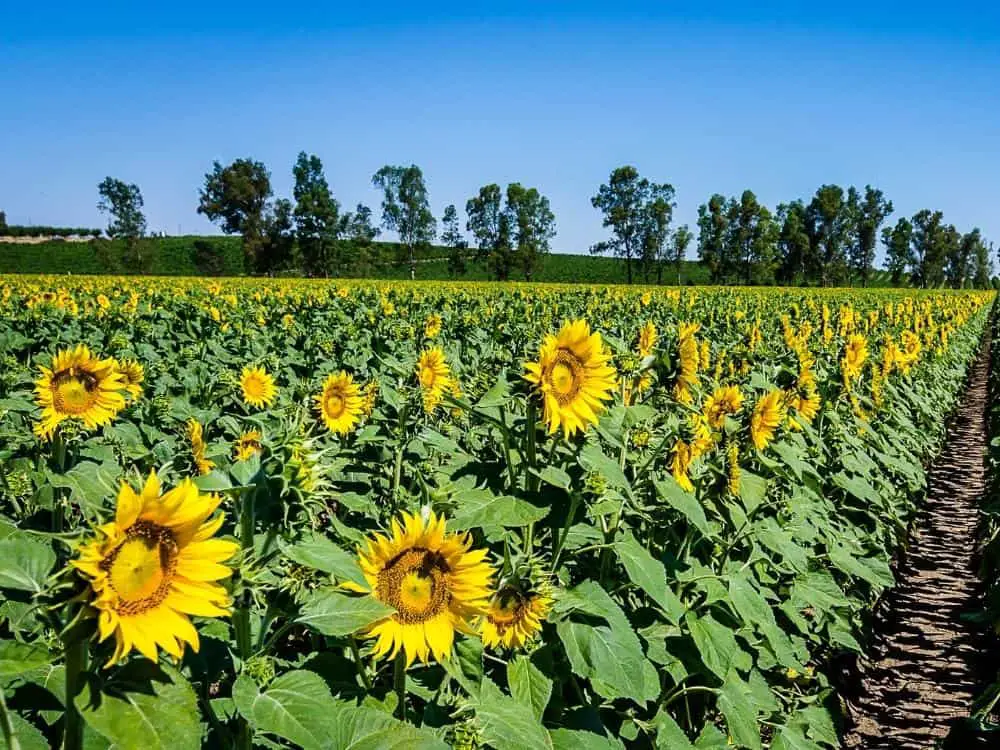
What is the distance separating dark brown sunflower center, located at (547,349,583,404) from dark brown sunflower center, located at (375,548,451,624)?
1.81ft

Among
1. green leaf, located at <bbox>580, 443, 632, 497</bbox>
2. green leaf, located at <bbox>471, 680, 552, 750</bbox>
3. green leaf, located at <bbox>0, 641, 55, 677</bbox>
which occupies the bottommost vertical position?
green leaf, located at <bbox>471, 680, 552, 750</bbox>

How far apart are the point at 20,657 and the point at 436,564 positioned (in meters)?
0.72

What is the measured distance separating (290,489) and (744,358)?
4.39 m

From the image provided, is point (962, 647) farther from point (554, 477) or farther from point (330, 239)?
point (330, 239)

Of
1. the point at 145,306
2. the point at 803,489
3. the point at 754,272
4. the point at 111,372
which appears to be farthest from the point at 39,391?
the point at 754,272

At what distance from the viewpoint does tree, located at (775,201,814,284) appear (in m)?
74.7

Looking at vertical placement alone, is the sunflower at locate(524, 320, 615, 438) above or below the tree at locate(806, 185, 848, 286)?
below

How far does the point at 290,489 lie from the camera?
127 centimetres

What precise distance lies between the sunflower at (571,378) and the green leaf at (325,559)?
77 cm

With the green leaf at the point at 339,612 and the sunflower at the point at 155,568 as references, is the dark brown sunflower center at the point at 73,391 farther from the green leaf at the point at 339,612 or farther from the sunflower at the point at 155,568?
the sunflower at the point at 155,568

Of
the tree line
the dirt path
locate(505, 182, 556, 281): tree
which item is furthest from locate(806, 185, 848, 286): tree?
the dirt path

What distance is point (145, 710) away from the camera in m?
1.01

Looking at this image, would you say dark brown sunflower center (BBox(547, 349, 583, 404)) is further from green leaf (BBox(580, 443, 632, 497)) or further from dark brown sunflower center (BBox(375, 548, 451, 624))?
dark brown sunflower center (BBox(375, 548, 451, 624))

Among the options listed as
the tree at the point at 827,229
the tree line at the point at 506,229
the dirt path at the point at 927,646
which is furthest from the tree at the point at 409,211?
the dirt path at the point at 927,646
